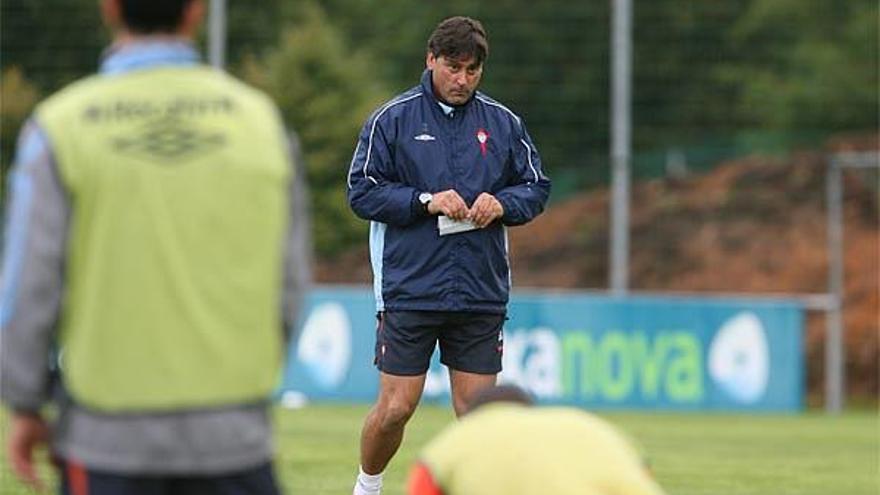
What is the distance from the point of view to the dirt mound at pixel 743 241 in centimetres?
3075

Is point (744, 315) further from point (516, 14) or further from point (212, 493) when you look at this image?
point (212, 493)

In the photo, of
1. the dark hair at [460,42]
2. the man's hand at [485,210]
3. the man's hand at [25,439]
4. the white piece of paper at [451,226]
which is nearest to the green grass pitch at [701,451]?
the white piece of paper at [451,226]

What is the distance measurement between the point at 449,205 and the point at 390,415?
930 mm

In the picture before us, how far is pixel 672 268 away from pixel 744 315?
6.72 meters

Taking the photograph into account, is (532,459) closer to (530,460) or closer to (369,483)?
(530,460)

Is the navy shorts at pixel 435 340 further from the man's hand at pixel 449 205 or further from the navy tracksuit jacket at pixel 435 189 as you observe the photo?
the man's hand at pixel 449 205

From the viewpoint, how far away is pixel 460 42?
10.0 meters

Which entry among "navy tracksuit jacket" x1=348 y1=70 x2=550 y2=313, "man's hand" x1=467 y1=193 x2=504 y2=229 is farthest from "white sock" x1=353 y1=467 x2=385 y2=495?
"man's hand" x1=467 y1=193 x2=504 y2=229

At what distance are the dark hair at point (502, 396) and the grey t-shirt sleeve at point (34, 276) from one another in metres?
1.04

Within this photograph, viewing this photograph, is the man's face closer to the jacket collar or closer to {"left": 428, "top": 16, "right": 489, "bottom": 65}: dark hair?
{"left": 428, "top": 16, "right": 489, "bottom": 65}: dark hair

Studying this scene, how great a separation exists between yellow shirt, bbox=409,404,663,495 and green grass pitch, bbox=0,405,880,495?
22.5 ft

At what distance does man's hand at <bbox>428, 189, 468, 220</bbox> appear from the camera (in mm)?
9898

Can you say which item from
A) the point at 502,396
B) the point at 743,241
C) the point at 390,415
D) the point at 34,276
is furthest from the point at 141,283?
the point at 743,241

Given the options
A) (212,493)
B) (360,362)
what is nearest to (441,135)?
(212,493)
